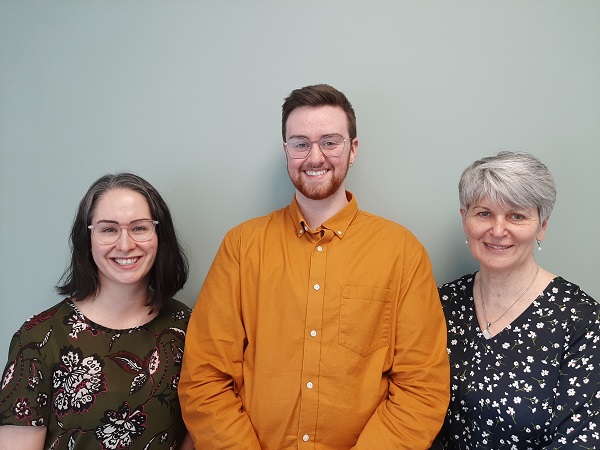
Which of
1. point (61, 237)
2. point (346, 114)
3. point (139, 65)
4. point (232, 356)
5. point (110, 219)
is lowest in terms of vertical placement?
point (232, 356)

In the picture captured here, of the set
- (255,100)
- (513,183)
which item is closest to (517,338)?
(513,183)

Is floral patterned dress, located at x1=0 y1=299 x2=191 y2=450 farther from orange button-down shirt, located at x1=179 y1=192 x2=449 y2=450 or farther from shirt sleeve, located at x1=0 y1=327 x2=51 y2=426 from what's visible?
orange button-down shirt, located at x1=179 y1=192 x2=449 y2=450

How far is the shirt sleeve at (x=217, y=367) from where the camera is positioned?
162 centimetres

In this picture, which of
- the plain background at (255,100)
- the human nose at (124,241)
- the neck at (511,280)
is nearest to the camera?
the human nose at (124,241)

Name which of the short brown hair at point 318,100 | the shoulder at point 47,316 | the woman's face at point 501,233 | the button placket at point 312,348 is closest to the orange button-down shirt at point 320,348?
the button placket at point 312,348

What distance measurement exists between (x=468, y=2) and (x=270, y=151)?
1055 mm

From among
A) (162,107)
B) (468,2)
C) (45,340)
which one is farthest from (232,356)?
(468,2)

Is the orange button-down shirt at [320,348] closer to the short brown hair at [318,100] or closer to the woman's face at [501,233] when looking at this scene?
the woman's face at [501,233]

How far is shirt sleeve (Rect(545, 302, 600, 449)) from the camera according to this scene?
5.13 feet

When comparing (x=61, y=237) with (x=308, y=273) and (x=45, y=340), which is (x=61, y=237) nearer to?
(x=45, y=340)

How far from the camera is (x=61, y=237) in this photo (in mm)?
2164

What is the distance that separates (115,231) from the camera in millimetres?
1703

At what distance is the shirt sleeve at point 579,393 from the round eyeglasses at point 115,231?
1494mm

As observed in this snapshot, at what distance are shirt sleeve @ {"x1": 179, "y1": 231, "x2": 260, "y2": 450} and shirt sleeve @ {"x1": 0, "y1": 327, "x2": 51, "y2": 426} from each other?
1.45 feet
